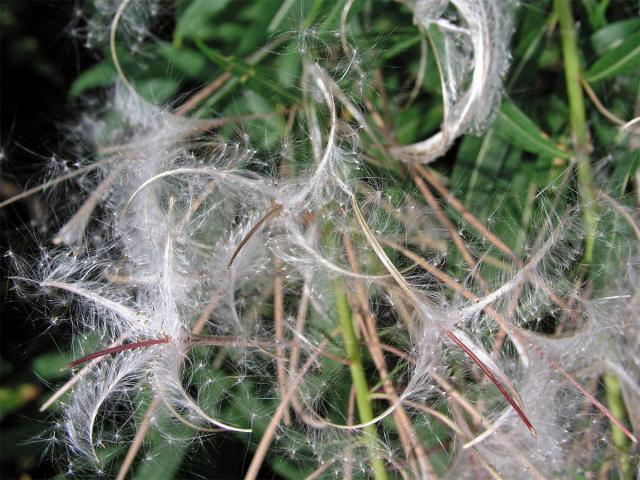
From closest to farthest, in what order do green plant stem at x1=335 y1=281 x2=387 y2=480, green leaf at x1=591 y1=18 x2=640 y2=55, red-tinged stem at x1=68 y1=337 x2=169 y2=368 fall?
red-tinged stem at x1=68 y1=337 x2=169 y2=368 < green plant stem at x1=335 y1=281 x2=387 y2=480 < green leaf at x1=591 y1=18 x2=640 y2=55

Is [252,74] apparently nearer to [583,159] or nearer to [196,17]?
[196,17]

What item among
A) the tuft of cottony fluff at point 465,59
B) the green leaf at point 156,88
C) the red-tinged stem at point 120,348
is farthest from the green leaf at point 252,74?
the red-tinged stem at point 120,348

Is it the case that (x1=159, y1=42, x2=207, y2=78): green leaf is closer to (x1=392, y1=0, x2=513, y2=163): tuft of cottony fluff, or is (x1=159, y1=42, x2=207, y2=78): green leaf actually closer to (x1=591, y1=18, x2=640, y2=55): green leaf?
(x1=392, y1=0, x2=513, y2=163): tuft of cottony fluff

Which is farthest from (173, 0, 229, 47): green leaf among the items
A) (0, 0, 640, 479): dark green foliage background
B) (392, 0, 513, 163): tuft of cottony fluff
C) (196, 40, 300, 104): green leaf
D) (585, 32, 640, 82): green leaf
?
(585, 32, 640, 82): green leaf

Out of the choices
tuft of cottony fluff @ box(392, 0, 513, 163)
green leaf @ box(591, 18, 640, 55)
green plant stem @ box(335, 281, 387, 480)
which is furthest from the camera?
green leaf @ box(591, 18, 640, 55)

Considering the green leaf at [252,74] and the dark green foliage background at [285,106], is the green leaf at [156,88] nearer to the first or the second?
the dark green foliage background at [285,106]
